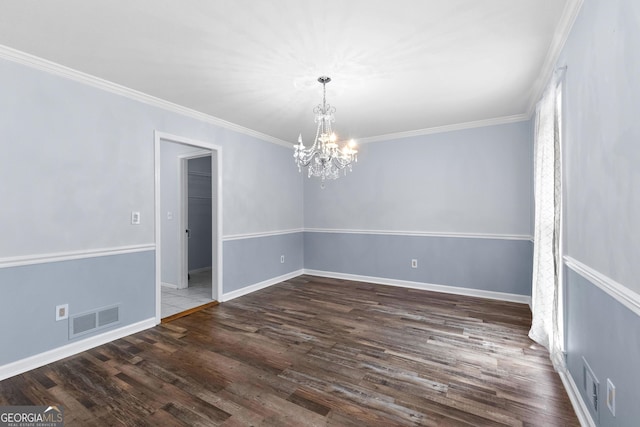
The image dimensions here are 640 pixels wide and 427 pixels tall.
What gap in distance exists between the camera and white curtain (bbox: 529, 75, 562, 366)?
86.9 inches

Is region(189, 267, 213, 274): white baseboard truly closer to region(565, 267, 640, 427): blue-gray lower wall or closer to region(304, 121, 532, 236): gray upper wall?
region(304, 121, 532, 236): gray upper wall

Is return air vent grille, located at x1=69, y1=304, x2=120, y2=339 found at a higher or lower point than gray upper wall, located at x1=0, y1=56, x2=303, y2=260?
lower

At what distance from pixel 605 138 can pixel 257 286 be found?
430 cm

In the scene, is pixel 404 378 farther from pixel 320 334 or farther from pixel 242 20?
pixel 242 20

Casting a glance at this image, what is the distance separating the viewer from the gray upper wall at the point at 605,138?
1.14m

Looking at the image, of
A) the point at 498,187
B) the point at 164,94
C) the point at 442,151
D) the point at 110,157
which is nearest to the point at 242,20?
the point at 164,94

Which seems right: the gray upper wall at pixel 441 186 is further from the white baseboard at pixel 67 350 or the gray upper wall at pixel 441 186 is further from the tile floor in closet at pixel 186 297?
the white baseboard at pixel 67 350

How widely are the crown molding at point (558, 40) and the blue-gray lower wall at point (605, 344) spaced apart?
1.62m

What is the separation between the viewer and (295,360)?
246 centimetres

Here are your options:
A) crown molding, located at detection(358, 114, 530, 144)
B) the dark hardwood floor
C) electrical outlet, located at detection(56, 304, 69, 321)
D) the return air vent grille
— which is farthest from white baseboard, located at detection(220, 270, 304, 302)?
crown molding, located at detection(358, 114, 530, 144)

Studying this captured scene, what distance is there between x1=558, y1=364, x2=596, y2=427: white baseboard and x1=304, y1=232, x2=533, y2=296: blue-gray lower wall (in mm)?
1986

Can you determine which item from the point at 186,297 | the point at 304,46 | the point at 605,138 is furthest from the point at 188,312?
the point at 605,138

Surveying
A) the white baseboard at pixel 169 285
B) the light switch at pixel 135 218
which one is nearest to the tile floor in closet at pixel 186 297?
the white baseboard at pixel 169 285

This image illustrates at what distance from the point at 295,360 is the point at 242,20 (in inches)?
103
